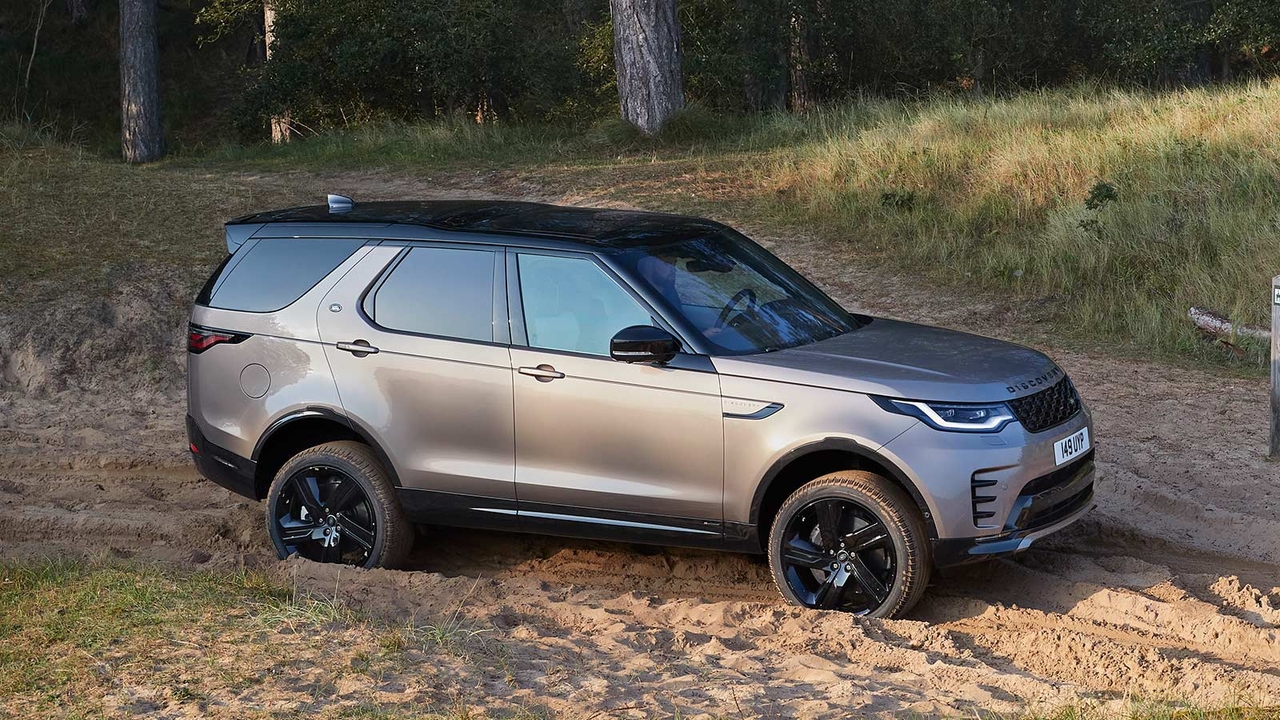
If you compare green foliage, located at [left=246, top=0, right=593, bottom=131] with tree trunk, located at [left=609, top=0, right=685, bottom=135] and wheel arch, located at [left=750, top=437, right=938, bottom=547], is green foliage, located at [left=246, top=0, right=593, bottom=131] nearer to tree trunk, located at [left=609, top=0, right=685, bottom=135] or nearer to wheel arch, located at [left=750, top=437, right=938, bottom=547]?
tree trunk, located at [left=609, top=0, right=685, bottom=135]

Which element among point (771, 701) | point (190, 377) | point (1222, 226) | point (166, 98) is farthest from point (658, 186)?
point (166, 98)

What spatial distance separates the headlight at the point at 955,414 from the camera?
5418 millimetres

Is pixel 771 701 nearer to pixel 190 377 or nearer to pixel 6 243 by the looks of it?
pixel 190 377

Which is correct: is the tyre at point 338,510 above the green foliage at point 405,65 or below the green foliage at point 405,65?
below

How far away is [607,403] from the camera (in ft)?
19.3

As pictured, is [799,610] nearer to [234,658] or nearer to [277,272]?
[234,658]

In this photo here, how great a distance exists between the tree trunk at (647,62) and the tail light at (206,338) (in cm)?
1229

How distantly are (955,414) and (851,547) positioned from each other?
72 centimetres

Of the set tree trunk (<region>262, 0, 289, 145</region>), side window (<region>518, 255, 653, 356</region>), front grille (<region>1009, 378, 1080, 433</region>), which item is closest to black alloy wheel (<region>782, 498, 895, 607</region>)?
front grille (<region>1009, 378, 1080, 433</region>)

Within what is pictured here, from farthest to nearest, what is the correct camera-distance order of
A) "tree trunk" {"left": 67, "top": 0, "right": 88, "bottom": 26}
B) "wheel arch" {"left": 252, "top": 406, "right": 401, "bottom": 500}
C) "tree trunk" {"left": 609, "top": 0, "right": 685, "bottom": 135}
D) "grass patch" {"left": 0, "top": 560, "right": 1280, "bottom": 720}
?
"tree trunk" {"left": 67, "top": 0, "right": 88, "bottom": 26} → "tree trunk" {"left": 609, "top": 0, "right": 685, "bottom": 135} → "wheel arch" {"left": 252, "top": 406, "right": 401, "bottom": 500} → "grass patch" {"left": 0, "top": 560, "right": 1280, "bottom": 720}

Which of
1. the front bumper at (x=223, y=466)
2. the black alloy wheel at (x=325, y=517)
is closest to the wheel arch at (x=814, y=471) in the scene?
the black alloy wheel at (x=325, y=517)

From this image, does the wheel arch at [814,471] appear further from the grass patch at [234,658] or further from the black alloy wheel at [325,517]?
the black alloy wheel at [325,517]

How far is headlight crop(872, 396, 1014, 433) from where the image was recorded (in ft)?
17.8

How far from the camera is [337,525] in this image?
659 centimetres
